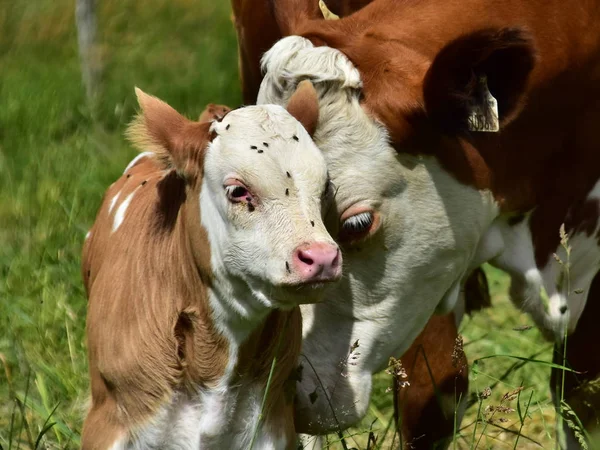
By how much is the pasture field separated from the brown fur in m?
0.38

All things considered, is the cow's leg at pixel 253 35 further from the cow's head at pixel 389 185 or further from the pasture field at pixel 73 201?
the pasture field at pixel 73 201

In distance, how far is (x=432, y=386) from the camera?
4043 mm

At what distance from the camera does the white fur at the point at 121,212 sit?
11.1 feet

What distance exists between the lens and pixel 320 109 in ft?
10.0

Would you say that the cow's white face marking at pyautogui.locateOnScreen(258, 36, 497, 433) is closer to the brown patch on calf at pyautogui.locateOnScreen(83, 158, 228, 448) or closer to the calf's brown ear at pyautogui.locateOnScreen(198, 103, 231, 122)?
the calf's brown ear at pyautogui.locateOnScreen(198, 103, 231, 122)

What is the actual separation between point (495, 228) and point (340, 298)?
1.91 ft

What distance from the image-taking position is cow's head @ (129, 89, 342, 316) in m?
2.51

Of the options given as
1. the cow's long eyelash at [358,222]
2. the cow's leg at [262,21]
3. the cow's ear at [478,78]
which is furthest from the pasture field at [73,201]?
the cow's leg at [262,21]

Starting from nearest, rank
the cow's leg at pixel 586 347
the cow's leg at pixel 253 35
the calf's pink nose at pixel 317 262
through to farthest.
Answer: the calf's pink nose at pixel 317 262
the cow's leg at pixel 253 35
the cow's leg at pixel 586 347

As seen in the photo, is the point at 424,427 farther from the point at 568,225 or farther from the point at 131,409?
the point at 131,409

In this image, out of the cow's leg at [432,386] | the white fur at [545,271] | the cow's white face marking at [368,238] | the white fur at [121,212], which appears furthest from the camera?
the cow's leg at [432,386]

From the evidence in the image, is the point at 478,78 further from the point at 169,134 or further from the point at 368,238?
the point at 169,134

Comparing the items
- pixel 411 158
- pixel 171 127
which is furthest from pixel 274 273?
pixel 411 158

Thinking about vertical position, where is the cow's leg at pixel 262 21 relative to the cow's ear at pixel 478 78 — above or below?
below
